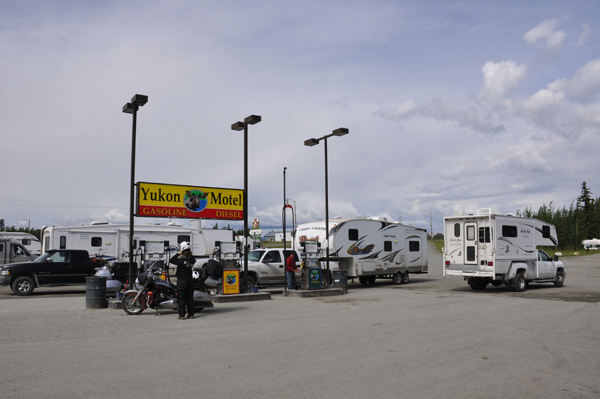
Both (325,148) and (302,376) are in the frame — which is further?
(325,148)

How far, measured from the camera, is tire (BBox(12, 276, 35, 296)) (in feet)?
64.9

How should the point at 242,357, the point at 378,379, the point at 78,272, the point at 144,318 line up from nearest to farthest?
the point at 378,379 → the point at 242,357 → the point at 144,318 → the point at 78,272

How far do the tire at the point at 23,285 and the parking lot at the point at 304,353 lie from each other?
5923 millimetres

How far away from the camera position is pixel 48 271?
20.2 metres

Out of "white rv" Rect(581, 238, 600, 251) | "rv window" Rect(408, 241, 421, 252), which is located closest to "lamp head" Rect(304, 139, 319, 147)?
"rv window" Rect(408, 241, 421, 252)

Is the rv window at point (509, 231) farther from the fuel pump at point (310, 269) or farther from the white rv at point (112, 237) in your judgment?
the white rv at point (112, 237)

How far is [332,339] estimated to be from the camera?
9812 mm

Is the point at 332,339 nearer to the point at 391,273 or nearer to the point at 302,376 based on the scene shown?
the point at 302,376

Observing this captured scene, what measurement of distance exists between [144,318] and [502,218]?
14.4m

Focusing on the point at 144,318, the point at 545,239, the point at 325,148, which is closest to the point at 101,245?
the point at 325,148

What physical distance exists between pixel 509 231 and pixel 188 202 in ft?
40.8

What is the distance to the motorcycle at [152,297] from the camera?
13.2 meters

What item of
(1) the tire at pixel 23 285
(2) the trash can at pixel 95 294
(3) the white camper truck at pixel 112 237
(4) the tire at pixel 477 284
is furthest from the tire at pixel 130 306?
(4) the tire at pixel 477 284

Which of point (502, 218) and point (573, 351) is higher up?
point (502, 218)
